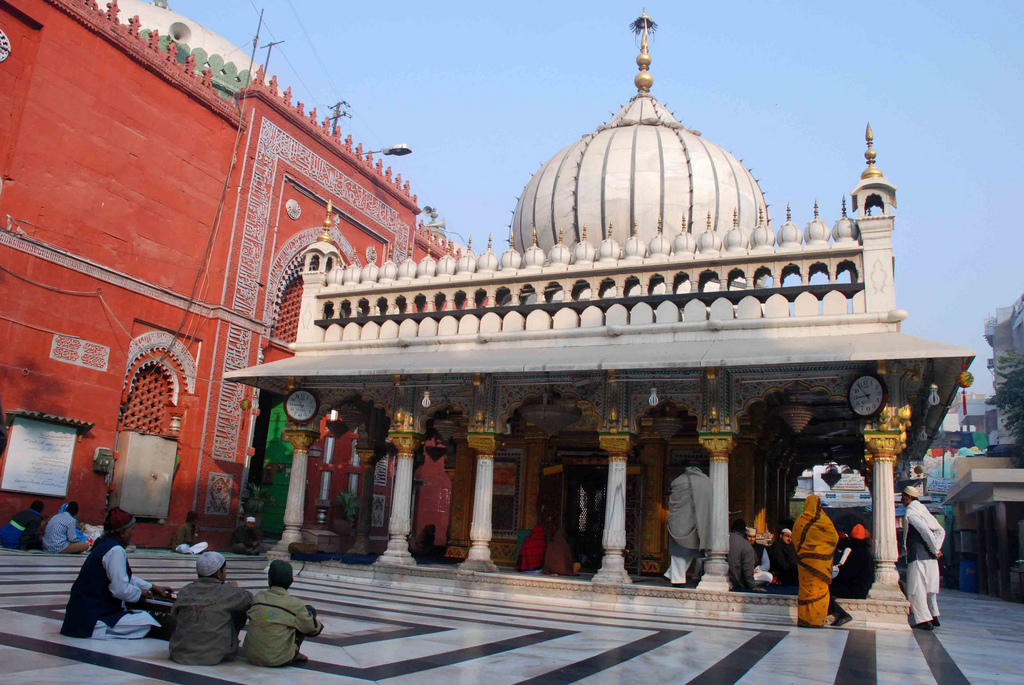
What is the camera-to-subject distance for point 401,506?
36.4 ft

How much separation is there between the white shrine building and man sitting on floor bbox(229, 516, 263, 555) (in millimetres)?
2835

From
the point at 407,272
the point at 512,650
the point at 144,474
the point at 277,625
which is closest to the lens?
the point at 277,625

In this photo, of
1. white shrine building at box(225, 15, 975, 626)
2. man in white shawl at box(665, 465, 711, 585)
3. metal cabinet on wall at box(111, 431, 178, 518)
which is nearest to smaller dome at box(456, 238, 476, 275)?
white shrine building at box(225, 15, 975, 626)

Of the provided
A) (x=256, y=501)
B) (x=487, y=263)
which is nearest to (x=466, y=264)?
(x=487, y=263)

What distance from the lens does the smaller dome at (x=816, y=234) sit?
9.53 m

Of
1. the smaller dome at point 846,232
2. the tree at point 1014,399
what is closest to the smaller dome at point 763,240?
the smaller dome at point 846,232

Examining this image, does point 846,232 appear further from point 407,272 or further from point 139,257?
point 139,257

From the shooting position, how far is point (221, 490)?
15.4m

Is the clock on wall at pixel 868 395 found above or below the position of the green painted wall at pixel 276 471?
above

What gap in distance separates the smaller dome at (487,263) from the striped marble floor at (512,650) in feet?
15.5

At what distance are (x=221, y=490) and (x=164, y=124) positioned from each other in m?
6.87

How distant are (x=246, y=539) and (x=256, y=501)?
189 centimetres

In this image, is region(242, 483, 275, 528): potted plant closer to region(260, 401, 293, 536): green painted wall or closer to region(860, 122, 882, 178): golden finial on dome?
region(260, 401, 293, 536): green painted wall

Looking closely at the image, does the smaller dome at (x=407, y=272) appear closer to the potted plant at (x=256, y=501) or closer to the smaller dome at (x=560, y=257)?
the smaller dome at (x=560, y=257)
